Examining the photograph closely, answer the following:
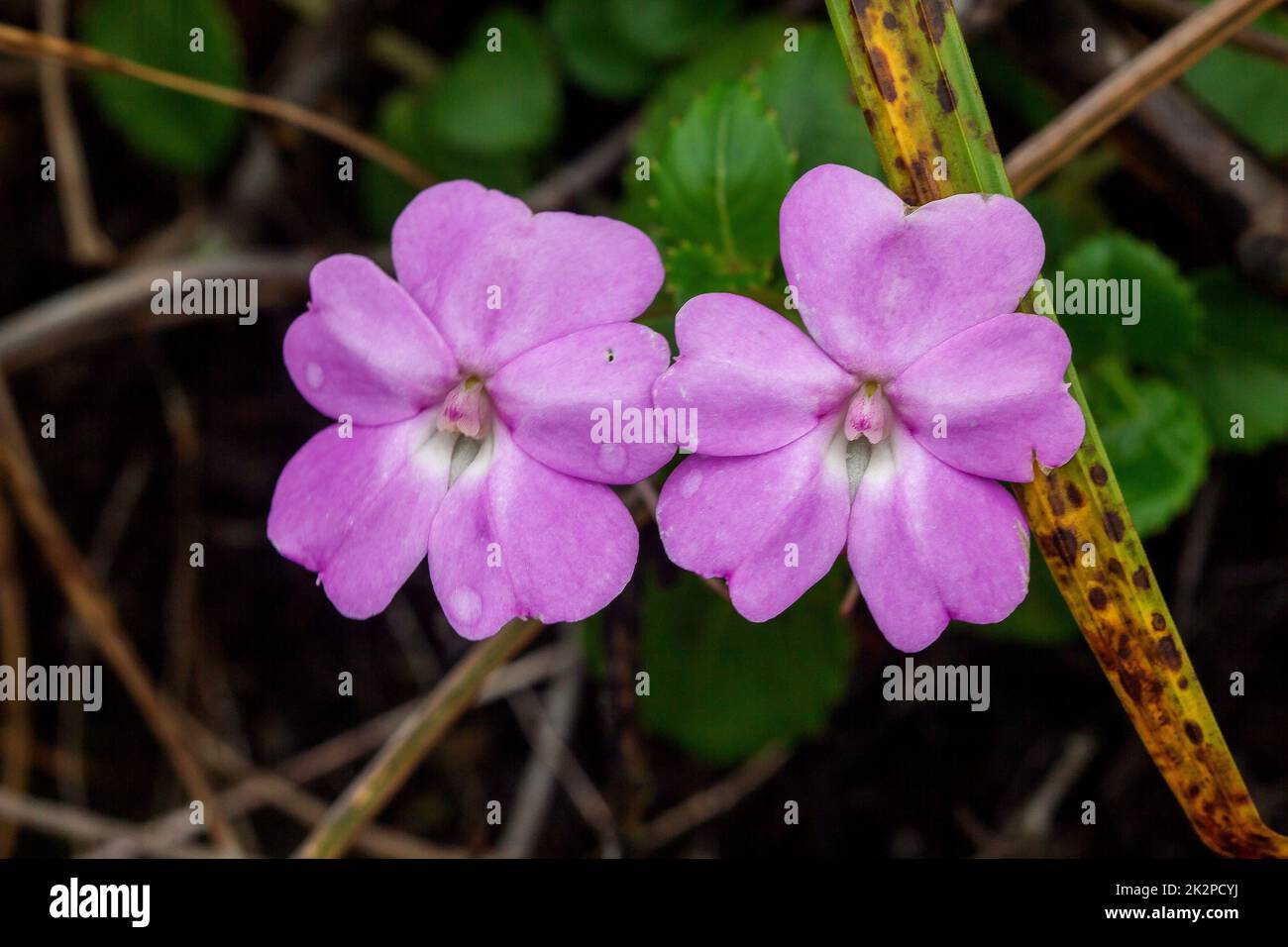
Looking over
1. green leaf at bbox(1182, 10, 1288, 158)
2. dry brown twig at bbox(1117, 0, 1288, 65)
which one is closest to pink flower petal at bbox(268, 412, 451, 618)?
dry brown twig at bbox(1117, 0, 1288, 65)

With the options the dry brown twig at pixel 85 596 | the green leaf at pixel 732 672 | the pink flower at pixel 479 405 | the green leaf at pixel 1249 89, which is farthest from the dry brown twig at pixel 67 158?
the green leaf at pixel 1249 89

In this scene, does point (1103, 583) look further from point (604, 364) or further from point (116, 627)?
point (116, 627)

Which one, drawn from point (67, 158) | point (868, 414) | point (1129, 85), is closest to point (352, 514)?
point (868, 414)

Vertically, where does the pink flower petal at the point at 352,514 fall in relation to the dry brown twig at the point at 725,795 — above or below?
above

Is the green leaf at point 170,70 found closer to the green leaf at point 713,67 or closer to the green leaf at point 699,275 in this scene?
the green leaf at point 713,67

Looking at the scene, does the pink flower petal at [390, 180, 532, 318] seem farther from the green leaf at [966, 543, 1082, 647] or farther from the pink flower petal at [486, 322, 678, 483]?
the green leaf at [966, 543, 1082, 647]
